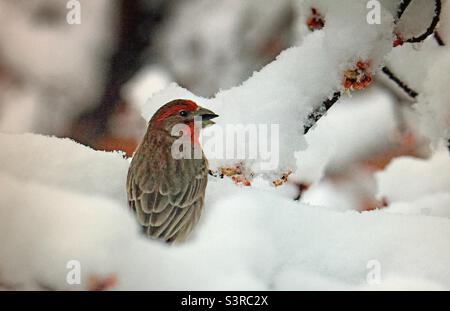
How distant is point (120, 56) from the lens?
70.5 inches

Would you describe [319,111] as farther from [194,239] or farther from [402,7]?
[194,239]

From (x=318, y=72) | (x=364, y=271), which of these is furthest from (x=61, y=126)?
(x=364, y=271)

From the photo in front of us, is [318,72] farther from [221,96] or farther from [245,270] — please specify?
[245,270]

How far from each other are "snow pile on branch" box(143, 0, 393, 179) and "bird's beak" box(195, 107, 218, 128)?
20mm

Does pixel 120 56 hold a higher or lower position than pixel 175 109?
higher

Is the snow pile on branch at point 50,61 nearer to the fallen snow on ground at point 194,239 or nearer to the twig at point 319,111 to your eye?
the fallen snow on ground at point 194,239

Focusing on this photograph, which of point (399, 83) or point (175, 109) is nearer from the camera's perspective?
point (175, 109)

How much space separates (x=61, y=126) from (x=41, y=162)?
0.36 meters

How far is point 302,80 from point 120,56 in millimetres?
582

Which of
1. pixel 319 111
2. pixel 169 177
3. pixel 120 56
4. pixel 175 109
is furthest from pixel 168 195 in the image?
pixel 120 56

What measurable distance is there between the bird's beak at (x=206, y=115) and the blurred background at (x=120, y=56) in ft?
0.73

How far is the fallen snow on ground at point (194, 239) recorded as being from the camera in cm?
130

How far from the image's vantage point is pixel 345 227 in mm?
1412

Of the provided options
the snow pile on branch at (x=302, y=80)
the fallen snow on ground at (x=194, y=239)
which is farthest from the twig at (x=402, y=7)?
the fallen snow on ground at (x=194, y=239)
